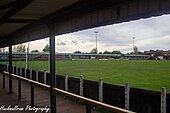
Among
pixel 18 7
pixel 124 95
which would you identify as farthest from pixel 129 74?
pixel 18 7

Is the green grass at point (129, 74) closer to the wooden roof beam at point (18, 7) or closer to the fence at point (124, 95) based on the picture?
the fence at point (124, 95)

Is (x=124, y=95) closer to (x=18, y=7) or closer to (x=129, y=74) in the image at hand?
(x=18, y=7)

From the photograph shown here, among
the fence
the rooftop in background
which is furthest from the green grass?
the rooftop in background

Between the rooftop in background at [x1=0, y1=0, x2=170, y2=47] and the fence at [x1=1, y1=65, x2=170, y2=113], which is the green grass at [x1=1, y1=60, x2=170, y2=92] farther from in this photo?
the rooftop in background at [x1=0, y1=0, x2=170, y2=47]

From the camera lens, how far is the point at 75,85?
12.7 metres

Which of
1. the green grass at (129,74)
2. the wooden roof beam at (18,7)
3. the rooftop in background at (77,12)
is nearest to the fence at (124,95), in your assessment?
the rooftop in background at (77,12)

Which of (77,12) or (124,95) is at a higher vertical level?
(77,12)

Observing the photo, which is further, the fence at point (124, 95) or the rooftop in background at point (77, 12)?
the fence at point (124, 95)

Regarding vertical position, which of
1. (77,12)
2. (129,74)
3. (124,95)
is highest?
(77,12)

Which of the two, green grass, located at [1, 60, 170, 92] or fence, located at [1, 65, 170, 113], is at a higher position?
fence, located at [1, 65, 170, 113]

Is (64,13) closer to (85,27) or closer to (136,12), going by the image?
(85,27)

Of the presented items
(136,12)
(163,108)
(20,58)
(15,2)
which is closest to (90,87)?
(163,108)

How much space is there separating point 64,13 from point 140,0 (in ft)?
7.59

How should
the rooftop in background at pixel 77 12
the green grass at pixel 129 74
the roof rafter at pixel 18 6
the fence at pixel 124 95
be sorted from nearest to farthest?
the rooftop in background at pixel 77 12
the roof rafter at pixel 18 6
the fence at pixel 124 95
the green grass at pixel 129 74
